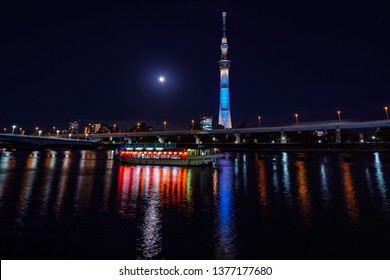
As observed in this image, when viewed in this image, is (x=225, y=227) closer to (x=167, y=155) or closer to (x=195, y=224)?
(x=195, y=224)

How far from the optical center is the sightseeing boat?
5684 centimetres

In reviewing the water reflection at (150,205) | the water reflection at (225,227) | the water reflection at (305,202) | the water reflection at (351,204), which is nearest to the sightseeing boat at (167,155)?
the water reflection at (150,205)

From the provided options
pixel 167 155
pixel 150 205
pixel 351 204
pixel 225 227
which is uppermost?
pixel 167 155

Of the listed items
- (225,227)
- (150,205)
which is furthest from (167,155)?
(225,227)

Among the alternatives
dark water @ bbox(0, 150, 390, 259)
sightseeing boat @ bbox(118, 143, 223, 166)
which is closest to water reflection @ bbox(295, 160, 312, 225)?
dark water @ bbox(0, 150, 390, 259)

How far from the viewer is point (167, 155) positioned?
6122 centimetres

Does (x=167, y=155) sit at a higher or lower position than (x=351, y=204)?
higher

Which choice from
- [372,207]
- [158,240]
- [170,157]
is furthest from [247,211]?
[170,157]

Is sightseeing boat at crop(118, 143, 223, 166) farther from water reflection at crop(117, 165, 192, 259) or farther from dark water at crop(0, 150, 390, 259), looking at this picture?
dark water at crop(0, 150, 390, 259)

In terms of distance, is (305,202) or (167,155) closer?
(305,202)

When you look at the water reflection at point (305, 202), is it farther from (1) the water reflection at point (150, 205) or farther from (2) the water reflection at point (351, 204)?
(1) the water reflection at point (150, 205)

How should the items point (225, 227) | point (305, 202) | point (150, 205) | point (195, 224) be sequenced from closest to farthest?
point (225, 227) < point (195, 224) < point (150, 205) < point (305, 202)

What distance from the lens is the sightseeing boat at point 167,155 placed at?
56.8m

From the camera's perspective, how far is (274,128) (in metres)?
147
